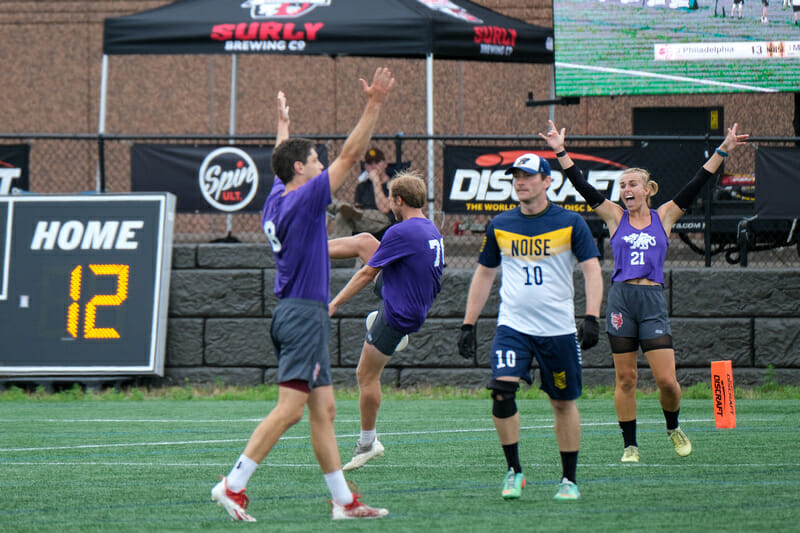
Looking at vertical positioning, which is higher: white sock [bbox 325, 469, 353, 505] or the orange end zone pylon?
the orange end zone pylon

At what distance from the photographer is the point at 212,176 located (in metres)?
14.3

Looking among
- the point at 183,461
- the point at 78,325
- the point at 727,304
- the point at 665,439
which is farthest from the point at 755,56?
the point at 183,461

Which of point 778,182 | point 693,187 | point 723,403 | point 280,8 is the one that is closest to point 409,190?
point 693,187

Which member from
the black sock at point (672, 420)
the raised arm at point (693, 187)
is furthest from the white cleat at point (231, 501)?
the raised arm at point (693, 187)

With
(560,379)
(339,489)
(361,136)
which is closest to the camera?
(361,136)

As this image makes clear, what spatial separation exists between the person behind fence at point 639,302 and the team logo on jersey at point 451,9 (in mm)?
8158

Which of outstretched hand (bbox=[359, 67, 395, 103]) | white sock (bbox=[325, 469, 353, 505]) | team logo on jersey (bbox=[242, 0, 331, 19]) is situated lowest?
white sock (bbox=[325, 469, 353, 505])

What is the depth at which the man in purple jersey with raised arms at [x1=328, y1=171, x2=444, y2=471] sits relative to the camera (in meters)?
8.33

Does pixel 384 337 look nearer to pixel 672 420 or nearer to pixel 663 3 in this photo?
pixel 672 420

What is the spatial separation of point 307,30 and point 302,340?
10.6 m

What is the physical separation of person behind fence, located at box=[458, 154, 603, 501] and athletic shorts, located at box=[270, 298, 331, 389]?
1.08 m

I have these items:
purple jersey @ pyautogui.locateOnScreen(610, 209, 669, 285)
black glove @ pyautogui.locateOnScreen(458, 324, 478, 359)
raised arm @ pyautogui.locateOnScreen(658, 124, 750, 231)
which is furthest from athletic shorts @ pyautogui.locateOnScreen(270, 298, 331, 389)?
raised arm @ pyautogui.locateOnScreen(658, 124, 750, 231)

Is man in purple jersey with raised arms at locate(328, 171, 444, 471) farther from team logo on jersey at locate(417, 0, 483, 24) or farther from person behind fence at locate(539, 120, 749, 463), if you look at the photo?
team logo on jersey at locate(417, 0, 483, 24)

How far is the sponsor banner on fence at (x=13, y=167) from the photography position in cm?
1457
